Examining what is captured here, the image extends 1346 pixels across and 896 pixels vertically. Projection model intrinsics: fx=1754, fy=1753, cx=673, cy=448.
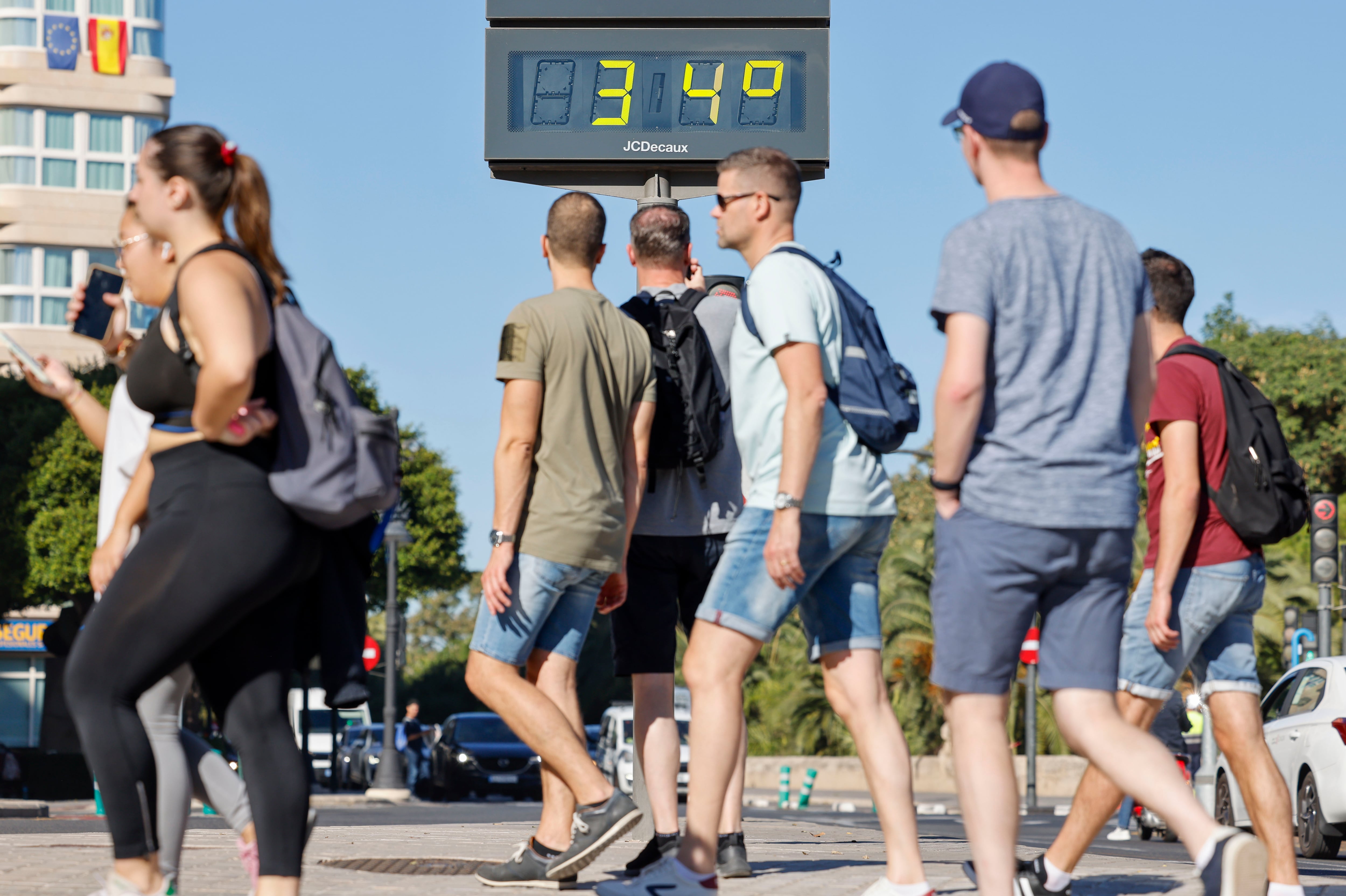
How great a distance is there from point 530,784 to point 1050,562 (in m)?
28.3

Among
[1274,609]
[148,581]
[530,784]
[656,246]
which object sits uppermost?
[656,246]

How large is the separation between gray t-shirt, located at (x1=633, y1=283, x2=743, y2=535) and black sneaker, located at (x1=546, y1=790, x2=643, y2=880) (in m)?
1.12

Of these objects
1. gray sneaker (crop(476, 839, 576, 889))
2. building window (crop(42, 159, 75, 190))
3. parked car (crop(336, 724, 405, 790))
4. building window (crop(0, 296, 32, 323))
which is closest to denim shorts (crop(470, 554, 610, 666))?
gray sneaker (crop(476, 839, 576, 889))

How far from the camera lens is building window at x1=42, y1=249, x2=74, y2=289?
62.1 metres

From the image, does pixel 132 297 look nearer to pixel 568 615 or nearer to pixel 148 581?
pixel 148 581

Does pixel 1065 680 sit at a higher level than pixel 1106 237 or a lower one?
lower

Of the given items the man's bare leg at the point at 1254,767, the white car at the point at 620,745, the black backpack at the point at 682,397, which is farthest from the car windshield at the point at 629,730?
the man's bare leg at the point at 1254,767

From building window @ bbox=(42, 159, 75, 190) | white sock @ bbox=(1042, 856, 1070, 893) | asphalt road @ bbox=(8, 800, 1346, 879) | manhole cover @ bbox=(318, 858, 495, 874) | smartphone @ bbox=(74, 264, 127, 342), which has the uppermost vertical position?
building window @ bbox=(42, 159, 75, 190)

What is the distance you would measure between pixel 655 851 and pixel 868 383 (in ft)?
6.20

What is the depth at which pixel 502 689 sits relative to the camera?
18.2ft

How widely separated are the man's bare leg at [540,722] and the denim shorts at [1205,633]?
1678 millimetres

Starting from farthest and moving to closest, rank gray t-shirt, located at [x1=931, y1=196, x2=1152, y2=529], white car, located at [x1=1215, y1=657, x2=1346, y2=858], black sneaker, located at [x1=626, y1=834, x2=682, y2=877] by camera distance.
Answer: white car, located at [x1=1215, y1=657, x2=1346, y2=858], black sneaker, located at [x1=626, y1=834, x2=682, y2=877], gray t-shirt, located at [x1=931, y1=196, x2=1152, y2=529]

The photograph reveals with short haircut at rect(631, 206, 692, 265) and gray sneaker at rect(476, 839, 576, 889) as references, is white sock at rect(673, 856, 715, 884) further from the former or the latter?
short haircut at rect(631, 206, 692, 265)

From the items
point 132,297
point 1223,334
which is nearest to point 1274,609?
point 1223,334
